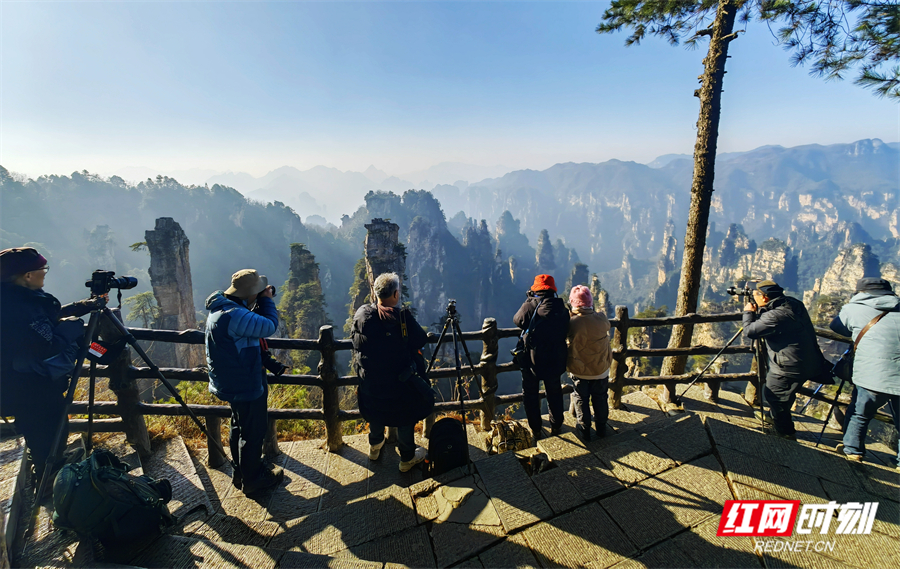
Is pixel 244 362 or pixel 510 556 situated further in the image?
pixel 244 362

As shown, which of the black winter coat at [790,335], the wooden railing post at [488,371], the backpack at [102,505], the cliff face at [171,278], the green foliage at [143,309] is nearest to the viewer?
the backpack at [102,505]

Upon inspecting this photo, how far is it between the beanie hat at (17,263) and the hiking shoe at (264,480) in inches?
92.0

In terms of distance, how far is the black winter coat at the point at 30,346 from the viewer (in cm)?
268

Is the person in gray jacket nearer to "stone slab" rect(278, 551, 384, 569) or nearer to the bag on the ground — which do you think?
the bag on the ground

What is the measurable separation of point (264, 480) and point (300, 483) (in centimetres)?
35

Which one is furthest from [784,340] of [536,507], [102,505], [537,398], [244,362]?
[102,505]

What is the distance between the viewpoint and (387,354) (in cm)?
320

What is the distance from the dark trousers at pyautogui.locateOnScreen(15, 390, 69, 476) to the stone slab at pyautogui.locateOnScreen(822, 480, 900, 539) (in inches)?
235

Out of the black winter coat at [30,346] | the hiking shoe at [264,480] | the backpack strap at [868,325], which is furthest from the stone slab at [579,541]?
the black winter coat at [30,346]

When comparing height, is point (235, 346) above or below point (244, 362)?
above

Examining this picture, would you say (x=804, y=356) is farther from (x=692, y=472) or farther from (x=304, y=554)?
(x=304, y=554)

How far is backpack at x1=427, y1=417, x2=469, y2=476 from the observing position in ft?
11.1

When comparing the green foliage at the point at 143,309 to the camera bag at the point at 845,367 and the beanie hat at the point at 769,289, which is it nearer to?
the beanie hat at the point at 769,289

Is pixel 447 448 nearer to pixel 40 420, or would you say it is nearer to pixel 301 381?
pixel 301 381
